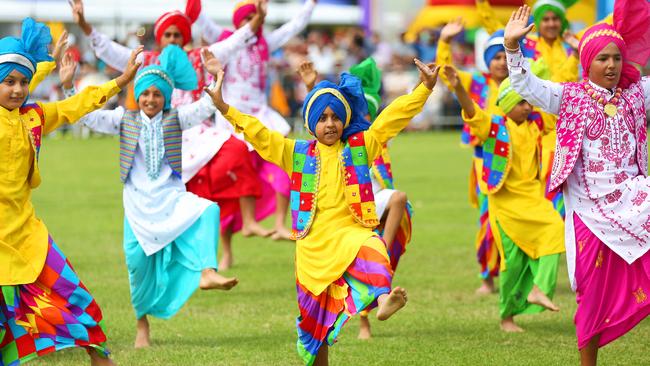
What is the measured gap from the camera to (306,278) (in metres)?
6.27

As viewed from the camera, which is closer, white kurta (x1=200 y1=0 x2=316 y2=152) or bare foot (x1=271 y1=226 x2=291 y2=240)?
bare foot (x1=271 y1=226 x2=291 y2=240)

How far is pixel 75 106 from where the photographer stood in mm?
6469

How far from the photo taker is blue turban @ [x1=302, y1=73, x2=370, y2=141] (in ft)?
20.7

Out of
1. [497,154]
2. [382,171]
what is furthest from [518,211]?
[382,171]

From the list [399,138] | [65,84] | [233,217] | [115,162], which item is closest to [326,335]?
[65,84]

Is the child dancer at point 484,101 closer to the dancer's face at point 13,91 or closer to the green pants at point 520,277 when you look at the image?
the green pants at point 520,277

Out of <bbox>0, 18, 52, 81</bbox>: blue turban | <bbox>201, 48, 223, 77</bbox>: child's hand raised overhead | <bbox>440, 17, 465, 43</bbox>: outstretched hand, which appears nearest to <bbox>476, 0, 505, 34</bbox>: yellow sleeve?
<bbox>440, 17, 465, 43</bbox>: outstretched hand

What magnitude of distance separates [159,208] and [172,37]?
2.02m

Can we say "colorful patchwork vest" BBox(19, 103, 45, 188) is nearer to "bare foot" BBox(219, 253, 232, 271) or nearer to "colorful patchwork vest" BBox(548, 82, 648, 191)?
"colorful patchwork vest" BBox(548, 82, 648, 191)

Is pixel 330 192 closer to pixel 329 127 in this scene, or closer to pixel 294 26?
pixel 329 127

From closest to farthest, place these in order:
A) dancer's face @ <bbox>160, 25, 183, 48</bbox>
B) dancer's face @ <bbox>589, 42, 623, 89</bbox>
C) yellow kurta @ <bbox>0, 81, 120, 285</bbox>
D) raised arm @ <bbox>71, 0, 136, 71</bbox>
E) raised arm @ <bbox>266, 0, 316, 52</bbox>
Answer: yellow kurta @ <bbox>0, 81, 120, 285</bbox> < dancer's face @ <bbox>589, 42, 623, 89</bbox> < raised arm @ <bbox>71, 0, 136, 71</bbox> < dancer's face @ <bbox>160, 25, 183, 48</bbox> < raised arm @ <bbox>266, 0, 316, 52</bbox>

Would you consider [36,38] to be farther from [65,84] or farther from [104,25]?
[104,25]

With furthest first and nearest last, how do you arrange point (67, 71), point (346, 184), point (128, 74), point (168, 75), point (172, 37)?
point (172, 37)
point (168, 75)
point (67, 71)
point (128, 74)
point (346, 184)

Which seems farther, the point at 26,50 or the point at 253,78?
the point at 253,78
